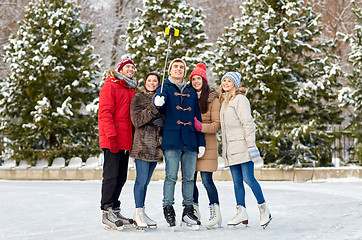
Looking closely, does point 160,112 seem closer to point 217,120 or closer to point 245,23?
point 217,120

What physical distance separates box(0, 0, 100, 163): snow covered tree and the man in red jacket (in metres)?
10.2

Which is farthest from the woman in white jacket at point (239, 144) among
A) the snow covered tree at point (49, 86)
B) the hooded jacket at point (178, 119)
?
the snow covered tree at point (49, 86)


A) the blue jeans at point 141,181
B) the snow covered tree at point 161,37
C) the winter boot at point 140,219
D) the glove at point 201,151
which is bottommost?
the winter boot at point 140,219

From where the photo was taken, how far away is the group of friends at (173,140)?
19.4 feet

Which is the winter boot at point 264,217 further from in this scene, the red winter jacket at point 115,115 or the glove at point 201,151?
the red winter jacket at point 115,115

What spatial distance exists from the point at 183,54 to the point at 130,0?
39.9 feet

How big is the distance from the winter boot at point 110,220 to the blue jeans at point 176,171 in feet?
1.90

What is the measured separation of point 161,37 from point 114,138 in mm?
10250

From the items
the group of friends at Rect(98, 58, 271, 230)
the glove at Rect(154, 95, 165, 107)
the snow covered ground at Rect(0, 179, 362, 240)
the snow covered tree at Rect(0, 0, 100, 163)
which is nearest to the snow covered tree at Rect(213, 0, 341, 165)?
the snow covered ground at Rect(0, 179, 362, 240)

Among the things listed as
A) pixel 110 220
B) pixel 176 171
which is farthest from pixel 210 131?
pixel 110 220

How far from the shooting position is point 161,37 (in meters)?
15.8

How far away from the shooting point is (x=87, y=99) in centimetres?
1747

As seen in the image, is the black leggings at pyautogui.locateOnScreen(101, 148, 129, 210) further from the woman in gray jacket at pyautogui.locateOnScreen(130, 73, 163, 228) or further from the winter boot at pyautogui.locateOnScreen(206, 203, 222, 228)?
the winter boot at pyautogui.locateOnScreen(206, 203, 222, 228)

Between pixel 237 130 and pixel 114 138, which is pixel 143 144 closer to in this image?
pixel 114 138
